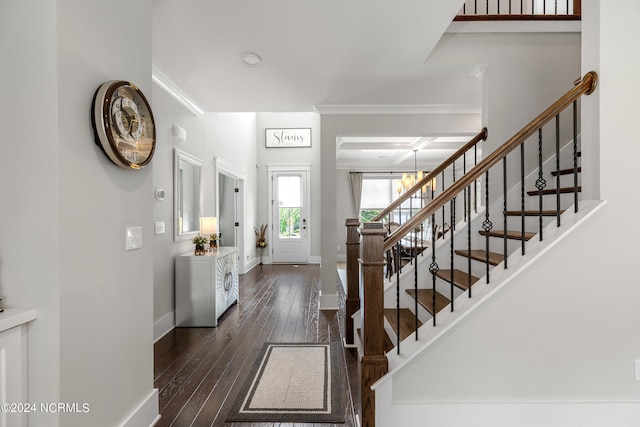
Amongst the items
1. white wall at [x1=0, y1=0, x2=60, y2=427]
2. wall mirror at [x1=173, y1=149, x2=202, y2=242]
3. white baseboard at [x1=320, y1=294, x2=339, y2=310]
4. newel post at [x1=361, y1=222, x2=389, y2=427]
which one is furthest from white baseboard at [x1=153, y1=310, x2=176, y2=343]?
newel post at [x1=361, y1=222, x2=389, y2=427]

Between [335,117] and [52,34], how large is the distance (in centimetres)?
331

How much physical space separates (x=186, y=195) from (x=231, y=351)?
6.13 feet

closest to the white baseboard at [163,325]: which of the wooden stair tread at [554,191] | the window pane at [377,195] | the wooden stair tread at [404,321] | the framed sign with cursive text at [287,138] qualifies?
the wooden stair tread at [404,321]

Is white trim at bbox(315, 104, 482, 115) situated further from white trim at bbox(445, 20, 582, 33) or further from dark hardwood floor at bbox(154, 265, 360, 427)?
dark hardwood floor at bbox(154, 265, 360, 427)

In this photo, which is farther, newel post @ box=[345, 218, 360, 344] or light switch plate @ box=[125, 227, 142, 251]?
newel post @ box=[345, 218, 360, 344]

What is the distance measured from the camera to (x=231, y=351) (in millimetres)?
3021

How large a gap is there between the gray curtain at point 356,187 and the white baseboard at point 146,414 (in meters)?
7.41

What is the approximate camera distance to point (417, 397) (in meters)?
1.88

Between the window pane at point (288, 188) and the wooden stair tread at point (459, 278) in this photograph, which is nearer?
the wooden stair tread at point (459, 278)

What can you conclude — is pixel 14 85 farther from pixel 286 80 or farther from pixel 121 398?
pixel 286 80

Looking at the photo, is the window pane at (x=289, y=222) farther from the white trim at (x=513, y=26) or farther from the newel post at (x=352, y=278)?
the white trim at (x=513, y=26)

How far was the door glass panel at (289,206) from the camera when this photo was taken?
8.16m

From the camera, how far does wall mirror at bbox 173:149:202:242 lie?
12.0 feet

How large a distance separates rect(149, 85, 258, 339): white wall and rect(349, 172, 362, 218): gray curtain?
378cm
